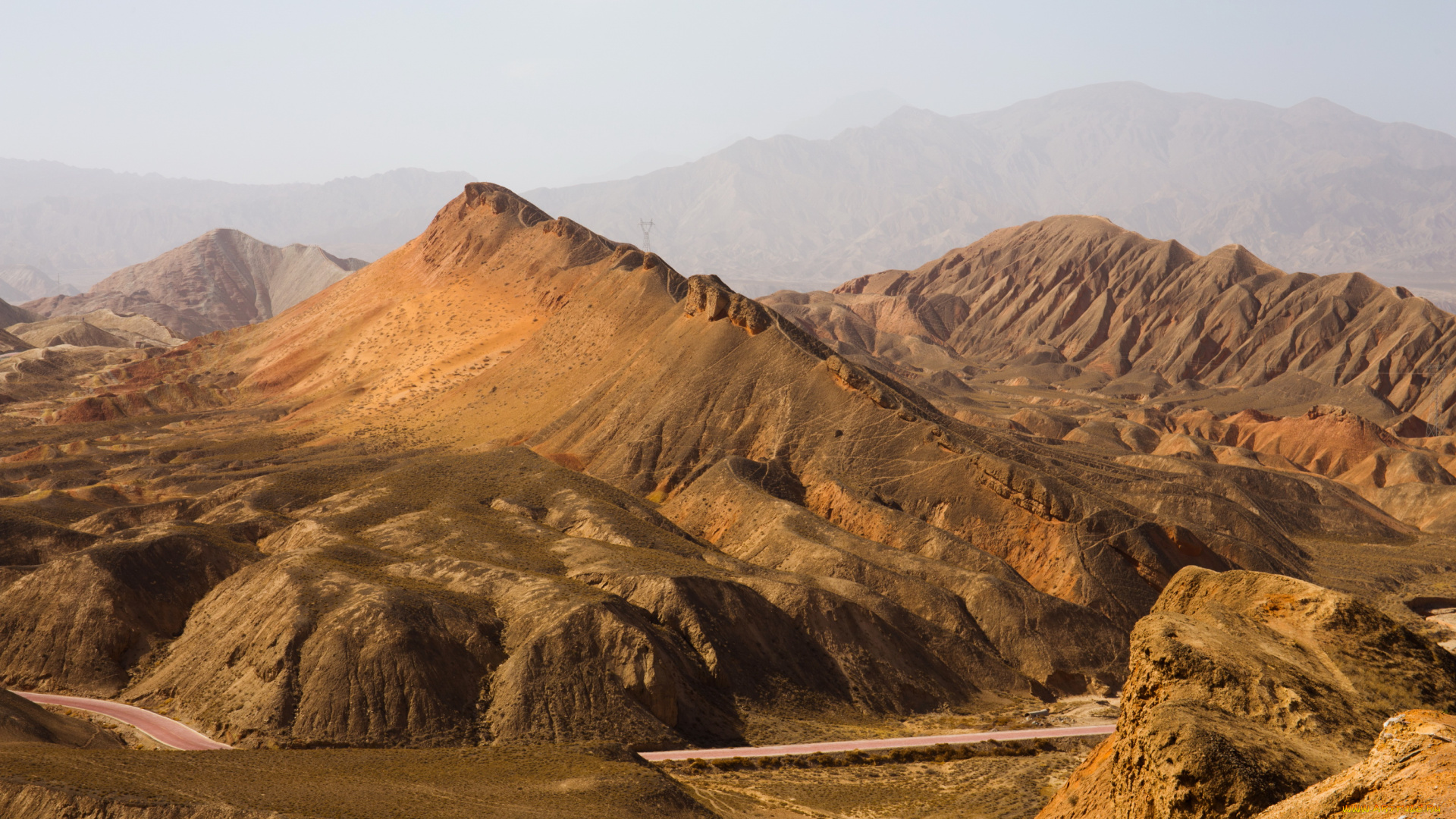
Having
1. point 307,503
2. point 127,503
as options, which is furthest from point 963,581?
point 127,503

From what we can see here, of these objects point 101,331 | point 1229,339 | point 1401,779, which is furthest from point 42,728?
point 1229,339

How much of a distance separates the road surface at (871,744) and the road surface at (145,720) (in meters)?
16.1

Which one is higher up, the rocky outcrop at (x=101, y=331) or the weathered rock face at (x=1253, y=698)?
the rocky outcrop at (x=101, y=331)

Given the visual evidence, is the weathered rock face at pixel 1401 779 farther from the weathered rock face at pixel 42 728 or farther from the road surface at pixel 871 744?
the weathered rock face at pixel 42 728

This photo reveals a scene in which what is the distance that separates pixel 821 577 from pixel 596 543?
478 inches

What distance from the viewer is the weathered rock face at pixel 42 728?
3145 centimetres

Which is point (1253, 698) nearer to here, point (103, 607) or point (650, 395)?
point (103, 607)

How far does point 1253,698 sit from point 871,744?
21.5 meters

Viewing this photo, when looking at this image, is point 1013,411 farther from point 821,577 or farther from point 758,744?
point 758,744

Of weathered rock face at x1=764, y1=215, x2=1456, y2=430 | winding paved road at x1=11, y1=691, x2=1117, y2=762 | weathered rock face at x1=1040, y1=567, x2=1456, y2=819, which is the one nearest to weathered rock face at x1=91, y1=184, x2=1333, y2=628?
winding paved road at x1=11, y1=691, x2=1117, y2=762

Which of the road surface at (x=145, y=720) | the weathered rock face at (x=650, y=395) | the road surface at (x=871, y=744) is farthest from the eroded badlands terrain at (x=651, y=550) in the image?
the road surface at (x=871, y=744)

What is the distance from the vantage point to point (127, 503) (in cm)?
6681

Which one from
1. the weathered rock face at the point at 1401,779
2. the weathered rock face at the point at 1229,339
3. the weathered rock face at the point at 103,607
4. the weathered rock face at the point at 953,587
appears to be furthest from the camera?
the weathered rock face at the point at 1229,339

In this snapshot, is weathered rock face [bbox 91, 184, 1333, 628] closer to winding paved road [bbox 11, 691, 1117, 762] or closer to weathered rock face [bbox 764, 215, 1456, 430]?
winding paved road [bbox 11, 691, 1117, 762]
